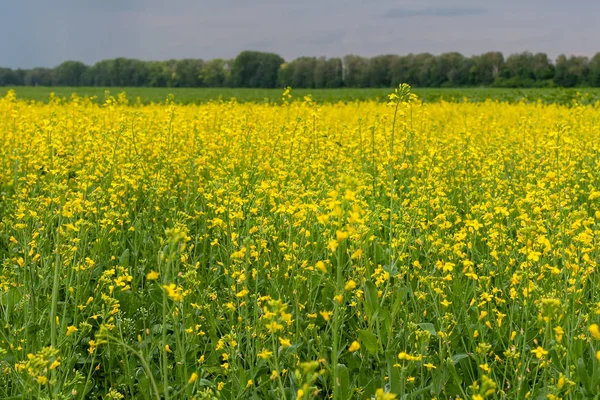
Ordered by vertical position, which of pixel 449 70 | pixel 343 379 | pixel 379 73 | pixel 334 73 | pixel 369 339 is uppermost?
pixel 449 70

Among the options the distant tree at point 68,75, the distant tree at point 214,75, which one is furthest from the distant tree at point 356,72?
the distant tree at point 68,75

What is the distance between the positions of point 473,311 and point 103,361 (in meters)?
2.10

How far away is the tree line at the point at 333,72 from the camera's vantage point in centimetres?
5275

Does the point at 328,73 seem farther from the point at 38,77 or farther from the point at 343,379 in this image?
the point at 343,379

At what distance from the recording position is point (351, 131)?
7961 mm

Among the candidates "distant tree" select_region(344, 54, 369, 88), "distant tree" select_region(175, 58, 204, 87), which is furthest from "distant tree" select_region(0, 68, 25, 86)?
"distant tree" select_region(344, 54, 369, 88)

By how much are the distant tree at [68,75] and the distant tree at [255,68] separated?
24.3 metres

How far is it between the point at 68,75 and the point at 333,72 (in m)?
41.7

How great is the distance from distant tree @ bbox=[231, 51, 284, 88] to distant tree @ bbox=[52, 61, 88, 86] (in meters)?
24.3

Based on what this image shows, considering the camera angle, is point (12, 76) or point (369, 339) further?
point (12, 76)

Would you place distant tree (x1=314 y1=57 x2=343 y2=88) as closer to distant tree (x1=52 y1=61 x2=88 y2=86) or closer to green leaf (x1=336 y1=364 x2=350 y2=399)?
distant tree (x1=52 y1=61 x2=88 y2=86)

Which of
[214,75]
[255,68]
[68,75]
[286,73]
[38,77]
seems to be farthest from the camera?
[68,75]

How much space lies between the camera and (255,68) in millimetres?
68188

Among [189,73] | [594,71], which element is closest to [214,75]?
[189,73]
